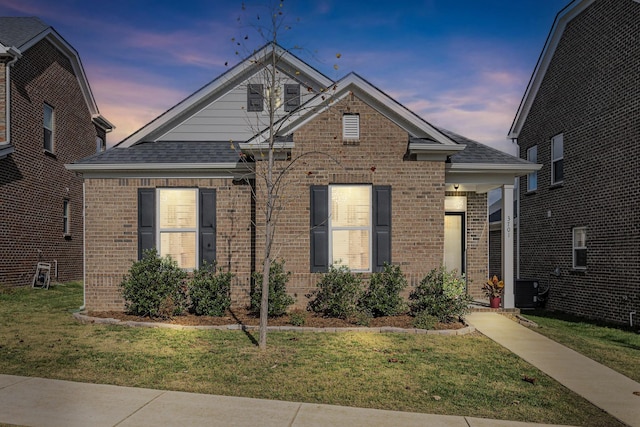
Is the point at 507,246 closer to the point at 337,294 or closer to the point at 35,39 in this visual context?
the point at 337,294

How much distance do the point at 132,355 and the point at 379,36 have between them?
9333mm

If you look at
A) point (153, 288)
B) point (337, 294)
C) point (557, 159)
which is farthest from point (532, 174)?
point (153, 288)

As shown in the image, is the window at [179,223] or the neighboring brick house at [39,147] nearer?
the window at [179,223]

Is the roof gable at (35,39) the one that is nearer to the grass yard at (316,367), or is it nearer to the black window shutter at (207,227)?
the black window shutter at (207,227)

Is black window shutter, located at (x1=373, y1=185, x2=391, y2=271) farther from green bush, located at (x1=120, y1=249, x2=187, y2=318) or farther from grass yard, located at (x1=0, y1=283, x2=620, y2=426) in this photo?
green bush, located at (x1=120, y1=249, x2=187, y2=318)

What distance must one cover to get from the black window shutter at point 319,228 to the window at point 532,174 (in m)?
10.7

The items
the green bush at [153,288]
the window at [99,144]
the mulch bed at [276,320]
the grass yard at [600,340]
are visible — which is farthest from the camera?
the window at [99,144]

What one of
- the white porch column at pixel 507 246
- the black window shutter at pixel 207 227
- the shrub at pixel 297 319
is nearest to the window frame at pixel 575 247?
the white porch column at pixel 507 246

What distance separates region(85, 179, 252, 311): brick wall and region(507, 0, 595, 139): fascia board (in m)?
12.6

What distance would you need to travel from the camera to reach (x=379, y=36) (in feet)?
40.0

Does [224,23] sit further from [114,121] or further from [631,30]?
[114,121]

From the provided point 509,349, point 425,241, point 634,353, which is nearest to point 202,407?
point 509,349

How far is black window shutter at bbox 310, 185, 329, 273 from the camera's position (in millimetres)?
10602

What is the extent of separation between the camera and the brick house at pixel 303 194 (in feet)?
34.9
